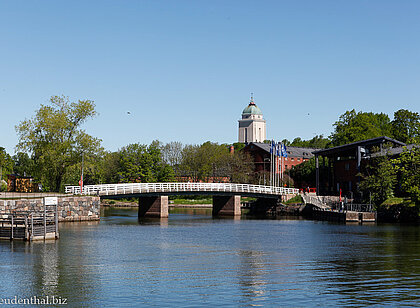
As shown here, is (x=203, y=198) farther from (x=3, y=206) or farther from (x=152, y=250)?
(x=152, y=250)

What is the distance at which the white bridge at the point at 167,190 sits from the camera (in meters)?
70.5

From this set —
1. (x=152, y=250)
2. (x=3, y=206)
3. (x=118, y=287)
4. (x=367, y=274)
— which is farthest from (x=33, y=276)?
(x=3, y=206)

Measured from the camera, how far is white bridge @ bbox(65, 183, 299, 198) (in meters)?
70.5

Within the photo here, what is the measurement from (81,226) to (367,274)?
117 feet

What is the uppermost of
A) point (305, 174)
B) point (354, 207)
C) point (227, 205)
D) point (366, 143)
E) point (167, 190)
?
point (366, 143)

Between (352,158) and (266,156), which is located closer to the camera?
(352,158)

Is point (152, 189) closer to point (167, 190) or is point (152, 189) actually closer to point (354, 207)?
point (167, 190)

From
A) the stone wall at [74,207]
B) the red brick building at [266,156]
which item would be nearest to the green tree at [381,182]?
the stone wall at [74,207]

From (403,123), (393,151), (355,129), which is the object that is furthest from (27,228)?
(403,123)

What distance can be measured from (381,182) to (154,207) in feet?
105

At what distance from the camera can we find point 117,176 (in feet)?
435

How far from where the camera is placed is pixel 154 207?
3147 inches

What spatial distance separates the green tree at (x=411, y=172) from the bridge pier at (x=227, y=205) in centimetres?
2534

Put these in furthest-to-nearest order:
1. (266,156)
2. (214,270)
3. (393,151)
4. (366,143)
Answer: (266,156) → (366,143) → (393,151) → (214,270)
